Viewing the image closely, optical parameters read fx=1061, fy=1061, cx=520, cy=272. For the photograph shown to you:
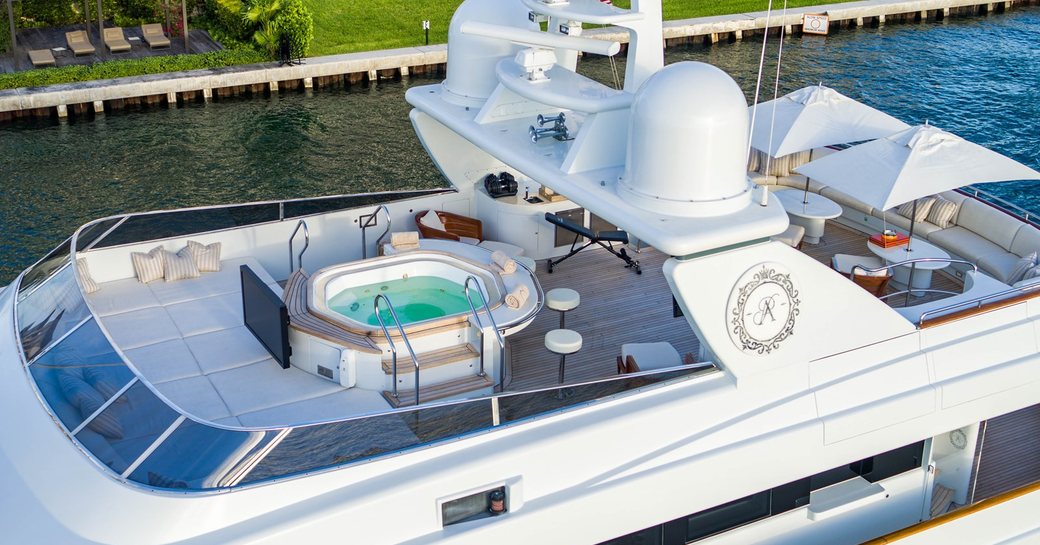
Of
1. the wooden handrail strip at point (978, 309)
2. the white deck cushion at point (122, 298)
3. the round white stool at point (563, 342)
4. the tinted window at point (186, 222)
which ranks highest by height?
the tinted window at point (186, 222)

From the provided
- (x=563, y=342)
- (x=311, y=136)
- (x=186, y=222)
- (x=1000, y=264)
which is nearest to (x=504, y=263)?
(x=563, y=342)

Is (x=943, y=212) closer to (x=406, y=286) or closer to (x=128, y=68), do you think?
(x=406, y=286)

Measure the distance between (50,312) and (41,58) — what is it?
2026 centimetres

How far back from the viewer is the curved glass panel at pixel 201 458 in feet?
20.2

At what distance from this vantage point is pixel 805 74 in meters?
28.7

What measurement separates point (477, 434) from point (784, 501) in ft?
8.23

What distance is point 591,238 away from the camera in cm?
981

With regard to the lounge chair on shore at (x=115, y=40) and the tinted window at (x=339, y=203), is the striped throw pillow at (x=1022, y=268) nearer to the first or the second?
the tinted window at (x=339, y=203)

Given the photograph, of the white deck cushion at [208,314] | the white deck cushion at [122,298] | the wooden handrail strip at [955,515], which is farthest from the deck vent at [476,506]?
the white deck cushion at [122,298]

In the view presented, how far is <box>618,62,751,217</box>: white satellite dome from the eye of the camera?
673 cm

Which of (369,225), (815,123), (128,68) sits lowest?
(128,68)

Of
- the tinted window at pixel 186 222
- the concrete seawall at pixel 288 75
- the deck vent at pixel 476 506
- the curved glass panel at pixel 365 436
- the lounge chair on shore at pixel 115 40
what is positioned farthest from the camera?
the lounge chair on shore at pixel 115 40

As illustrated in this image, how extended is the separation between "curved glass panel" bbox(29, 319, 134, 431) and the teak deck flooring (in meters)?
2.79

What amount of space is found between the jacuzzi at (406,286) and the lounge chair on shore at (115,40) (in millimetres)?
20694
